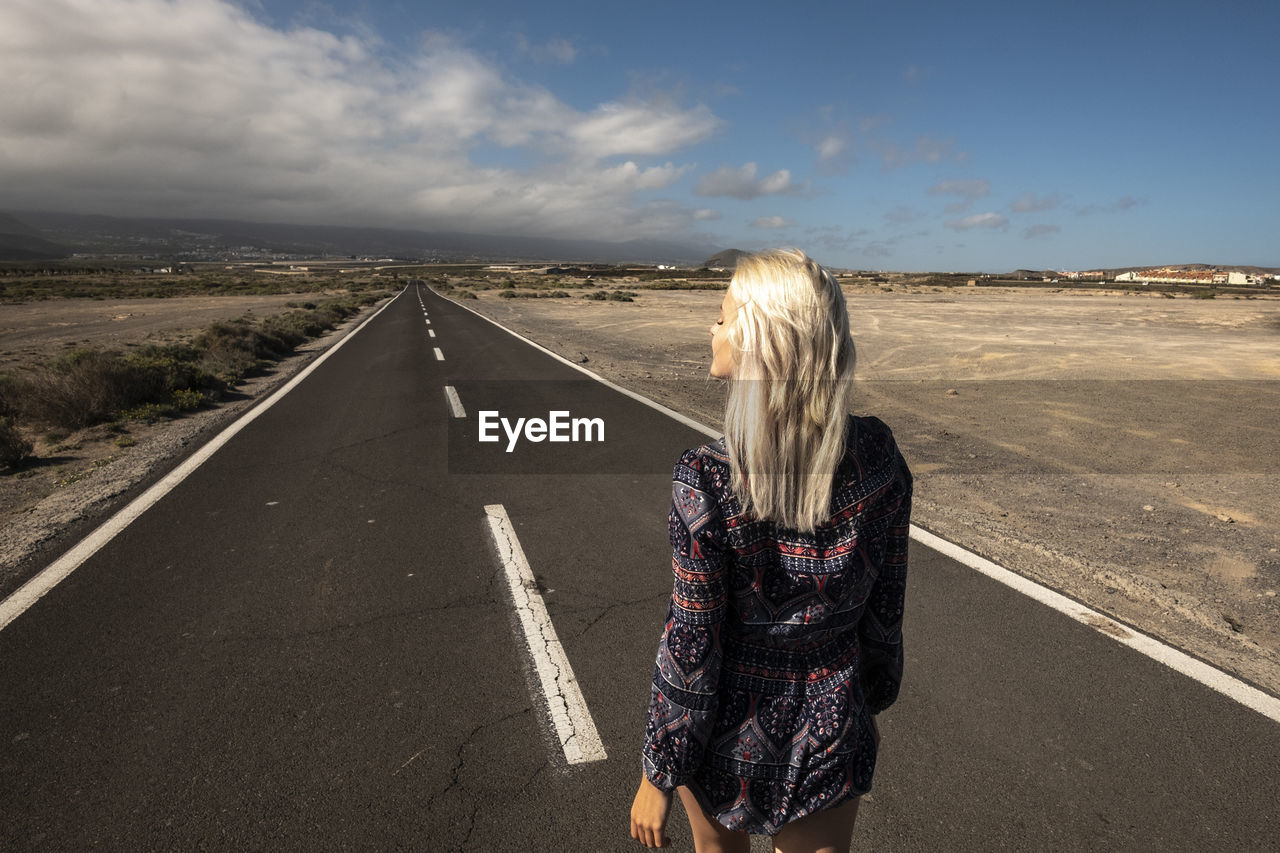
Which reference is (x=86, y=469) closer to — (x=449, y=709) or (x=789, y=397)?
(x=449, y=709)

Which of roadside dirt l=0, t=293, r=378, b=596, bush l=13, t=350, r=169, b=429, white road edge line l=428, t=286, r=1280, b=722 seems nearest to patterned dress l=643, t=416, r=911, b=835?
white road edge line l=428, t=286, r=1280, b=722

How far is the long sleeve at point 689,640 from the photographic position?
1.40m

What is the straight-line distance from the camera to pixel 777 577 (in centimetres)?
147

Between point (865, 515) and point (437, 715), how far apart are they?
255cm

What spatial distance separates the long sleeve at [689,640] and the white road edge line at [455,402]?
8849mm

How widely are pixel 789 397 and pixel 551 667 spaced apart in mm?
2735

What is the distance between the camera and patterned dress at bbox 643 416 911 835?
142 cm

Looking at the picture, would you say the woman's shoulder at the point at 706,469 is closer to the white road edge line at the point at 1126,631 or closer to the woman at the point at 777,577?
the woman at the point at 777,577

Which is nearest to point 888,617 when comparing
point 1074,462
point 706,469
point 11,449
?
point 706,469

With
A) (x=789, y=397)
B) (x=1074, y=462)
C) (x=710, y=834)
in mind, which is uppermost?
(x=789, y=397)

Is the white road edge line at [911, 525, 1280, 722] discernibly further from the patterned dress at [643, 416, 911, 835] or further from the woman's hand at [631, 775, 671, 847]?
the woman's hand at [631, 775, 671, 847]

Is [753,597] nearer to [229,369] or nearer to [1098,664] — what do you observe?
[1098,664]

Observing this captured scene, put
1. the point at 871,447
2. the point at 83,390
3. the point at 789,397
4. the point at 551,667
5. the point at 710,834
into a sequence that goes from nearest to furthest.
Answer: the point at 789,397, the point at 871,447, the point at 710,834, the point at 551,667, the point at 83,390

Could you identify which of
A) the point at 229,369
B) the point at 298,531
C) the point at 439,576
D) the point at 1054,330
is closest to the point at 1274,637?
the point at 439,576
